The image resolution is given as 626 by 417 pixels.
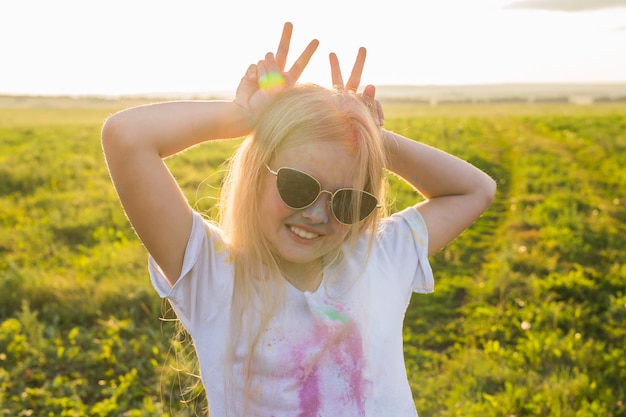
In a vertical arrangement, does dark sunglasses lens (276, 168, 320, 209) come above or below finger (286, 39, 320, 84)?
below

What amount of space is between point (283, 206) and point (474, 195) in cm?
81

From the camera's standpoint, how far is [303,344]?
67.0 inches

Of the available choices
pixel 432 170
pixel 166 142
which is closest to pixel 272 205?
pixel 166 142

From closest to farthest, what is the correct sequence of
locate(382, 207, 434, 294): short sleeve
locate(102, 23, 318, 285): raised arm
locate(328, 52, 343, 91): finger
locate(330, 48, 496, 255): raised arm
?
locate(102, 23, 318, 285): raised arm, locate(328, 52, 343, 91): finger, locate(382, 207, 434, 294): short sleeve, locate(330, 48, 496, 255): raised arm

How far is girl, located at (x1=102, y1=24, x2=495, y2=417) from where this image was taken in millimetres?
1623

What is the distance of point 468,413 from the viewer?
144 inches

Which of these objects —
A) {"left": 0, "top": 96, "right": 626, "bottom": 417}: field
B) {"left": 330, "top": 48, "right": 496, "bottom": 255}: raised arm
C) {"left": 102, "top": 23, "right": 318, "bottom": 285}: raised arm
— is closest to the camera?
{"left": 102, "top": 23, "right": 318, "bottom": 285}: raised arm

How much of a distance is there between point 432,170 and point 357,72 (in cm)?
47

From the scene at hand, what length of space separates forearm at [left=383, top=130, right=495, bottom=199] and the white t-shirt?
0.46 metres

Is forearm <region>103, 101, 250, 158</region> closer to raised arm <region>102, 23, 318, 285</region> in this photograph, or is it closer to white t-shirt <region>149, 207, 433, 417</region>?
raised arm <region>102, 23, 318, 285</region>

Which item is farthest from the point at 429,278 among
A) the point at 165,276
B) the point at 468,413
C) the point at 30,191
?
the point at 30,191

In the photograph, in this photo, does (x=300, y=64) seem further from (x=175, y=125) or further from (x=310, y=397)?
(x=310, y=397)

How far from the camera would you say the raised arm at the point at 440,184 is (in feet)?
6.82

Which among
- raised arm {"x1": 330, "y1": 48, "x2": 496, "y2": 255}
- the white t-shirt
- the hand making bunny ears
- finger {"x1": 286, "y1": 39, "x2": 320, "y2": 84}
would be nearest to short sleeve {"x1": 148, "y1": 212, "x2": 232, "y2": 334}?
the white t-shirt
